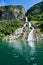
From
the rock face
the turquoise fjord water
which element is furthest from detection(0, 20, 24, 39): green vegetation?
the turquoise fjord water

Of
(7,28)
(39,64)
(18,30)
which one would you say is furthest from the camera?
(7,28)

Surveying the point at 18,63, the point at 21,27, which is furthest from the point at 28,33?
the point at 18,63

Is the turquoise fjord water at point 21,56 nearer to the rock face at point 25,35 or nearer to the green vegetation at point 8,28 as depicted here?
the rock face at point 25,35

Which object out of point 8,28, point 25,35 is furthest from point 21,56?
point 8,28

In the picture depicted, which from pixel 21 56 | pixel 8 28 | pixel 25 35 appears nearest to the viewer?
pixel 21 56

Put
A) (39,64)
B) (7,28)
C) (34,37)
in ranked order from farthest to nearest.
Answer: (7,28) < (34,37) < (39,64)

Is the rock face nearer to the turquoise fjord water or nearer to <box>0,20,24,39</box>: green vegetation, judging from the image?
<box>0,20,24,39</box>: green vegetation

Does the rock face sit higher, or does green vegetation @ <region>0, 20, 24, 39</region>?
green vegetation @ <region>0, 20, 24, 39</region>

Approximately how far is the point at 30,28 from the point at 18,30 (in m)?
11.0

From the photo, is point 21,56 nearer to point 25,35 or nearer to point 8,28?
point 25,35

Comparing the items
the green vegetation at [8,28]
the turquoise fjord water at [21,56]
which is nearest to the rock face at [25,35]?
the green vegetation at [8,28]

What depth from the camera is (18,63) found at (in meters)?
46.9

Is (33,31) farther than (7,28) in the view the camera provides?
No

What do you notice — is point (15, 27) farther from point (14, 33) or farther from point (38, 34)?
point (38, 34)
